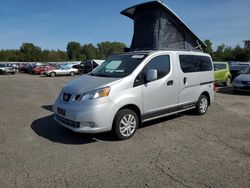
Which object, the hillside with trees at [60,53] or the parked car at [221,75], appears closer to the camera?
the parked car at [221,75]

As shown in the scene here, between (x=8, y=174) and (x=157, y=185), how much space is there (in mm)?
2203

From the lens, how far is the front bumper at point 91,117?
16.2 feet

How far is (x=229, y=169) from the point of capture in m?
3.97

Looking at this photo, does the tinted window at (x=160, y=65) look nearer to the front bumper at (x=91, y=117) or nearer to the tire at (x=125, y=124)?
the tire at (x=125, y=124)

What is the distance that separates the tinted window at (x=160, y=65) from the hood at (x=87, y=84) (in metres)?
0.97

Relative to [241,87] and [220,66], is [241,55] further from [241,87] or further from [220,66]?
[241,87]

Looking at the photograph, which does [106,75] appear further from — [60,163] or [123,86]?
[60,163]

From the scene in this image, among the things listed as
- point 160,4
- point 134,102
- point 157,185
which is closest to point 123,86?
point 134,102

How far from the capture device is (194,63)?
7.27 metres

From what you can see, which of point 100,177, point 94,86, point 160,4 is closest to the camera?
point 100,177

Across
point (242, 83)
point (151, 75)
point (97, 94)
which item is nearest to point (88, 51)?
point (242, 83)

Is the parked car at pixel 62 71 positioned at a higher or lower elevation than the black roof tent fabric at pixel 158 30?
lower

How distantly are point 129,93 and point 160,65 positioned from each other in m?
1.27

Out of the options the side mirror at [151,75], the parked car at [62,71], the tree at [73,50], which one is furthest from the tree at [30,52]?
the side mirror at [151,75]
